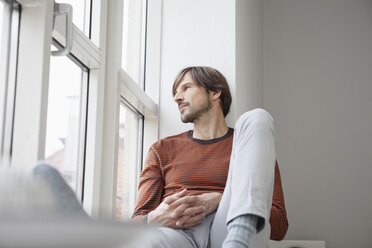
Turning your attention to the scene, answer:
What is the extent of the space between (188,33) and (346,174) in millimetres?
1395

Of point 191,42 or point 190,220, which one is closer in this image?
point 190,220

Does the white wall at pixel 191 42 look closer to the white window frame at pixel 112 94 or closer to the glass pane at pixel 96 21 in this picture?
the white window frame at pixel 112 94

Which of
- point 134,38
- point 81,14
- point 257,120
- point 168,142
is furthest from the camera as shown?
point 134,38

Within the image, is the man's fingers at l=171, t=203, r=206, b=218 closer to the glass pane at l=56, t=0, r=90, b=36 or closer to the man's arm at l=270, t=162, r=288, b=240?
the man's arm at l=270, t=162, r=288, b=240

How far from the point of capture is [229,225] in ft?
3.60

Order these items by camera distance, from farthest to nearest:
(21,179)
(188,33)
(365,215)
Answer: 1. (365,215)
2. (188,33)
3. (21,179)

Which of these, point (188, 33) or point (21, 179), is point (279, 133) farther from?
point (21, 179)

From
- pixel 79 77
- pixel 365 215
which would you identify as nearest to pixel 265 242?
pixel 79 77

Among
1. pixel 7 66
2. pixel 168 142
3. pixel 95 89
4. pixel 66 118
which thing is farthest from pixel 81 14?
pixel 168 142

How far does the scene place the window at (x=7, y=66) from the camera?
1215mm

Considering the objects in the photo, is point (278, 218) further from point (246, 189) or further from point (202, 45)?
point (202, 45)

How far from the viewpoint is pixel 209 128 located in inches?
82.9

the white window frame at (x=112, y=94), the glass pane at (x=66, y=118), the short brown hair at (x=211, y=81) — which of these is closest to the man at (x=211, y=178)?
the short brown hair at (x=211, y=81)

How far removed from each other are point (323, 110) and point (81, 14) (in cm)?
199
